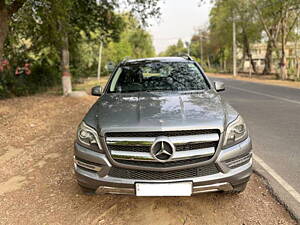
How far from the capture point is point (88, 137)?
2619 mm

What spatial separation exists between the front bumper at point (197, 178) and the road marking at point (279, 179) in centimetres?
90

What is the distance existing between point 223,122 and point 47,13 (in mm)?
7369

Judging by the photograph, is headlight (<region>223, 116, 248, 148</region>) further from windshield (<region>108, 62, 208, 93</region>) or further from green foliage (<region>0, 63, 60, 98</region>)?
green foliage (<region>0, 63, 60, 98</region>)

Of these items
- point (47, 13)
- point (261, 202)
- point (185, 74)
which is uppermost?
point (47, 13)

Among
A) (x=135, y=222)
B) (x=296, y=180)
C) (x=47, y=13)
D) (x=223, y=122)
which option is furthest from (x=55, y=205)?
(x=47, y=13)

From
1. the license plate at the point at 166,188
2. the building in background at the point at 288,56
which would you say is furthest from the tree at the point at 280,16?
the license plate at the point at 166,188

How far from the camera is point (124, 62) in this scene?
14.8 ft

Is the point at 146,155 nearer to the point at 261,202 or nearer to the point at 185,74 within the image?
the point at 261,202

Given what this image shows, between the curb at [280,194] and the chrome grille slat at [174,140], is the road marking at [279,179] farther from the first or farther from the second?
the chrome grille slat at [174,140]

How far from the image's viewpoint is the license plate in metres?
2.39

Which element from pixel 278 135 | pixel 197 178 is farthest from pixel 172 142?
pixel 278 135

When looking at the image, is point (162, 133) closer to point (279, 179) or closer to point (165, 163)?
point (165, 163)

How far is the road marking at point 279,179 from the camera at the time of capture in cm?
304

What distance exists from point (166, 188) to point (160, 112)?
757 millimetres
